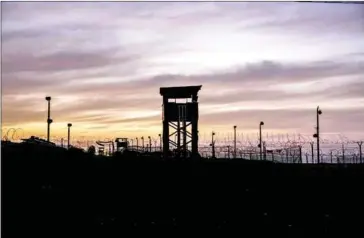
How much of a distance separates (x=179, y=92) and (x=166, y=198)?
4244mm

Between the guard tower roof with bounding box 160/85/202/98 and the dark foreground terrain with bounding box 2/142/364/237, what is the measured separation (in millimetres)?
1774

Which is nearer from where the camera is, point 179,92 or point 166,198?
point 166,198

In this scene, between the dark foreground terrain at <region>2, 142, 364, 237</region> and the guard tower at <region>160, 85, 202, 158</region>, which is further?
the guard tower at <region>160, 85, 202, 158</region>

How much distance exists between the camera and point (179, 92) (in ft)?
41.8

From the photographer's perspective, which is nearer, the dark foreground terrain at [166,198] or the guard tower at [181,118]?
the dark foreground terrain at [166,198]

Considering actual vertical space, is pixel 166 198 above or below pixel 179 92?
below

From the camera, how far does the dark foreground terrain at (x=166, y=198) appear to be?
285 inches

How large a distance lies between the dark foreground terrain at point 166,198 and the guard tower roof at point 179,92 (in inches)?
69.8

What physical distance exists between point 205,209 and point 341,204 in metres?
2.25

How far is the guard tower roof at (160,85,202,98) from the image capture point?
40.7ft

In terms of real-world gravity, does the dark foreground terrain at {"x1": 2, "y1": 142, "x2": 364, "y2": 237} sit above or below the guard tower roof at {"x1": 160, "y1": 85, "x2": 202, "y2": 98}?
below

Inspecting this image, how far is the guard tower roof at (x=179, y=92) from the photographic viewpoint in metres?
12.4

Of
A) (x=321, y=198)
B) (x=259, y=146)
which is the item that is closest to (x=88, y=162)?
(x=321, y=198)

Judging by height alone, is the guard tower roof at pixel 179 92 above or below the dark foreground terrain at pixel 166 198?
above
